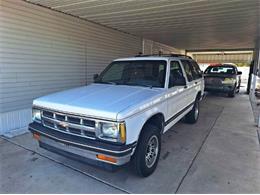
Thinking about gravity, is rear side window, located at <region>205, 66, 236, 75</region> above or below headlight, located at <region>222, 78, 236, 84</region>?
above

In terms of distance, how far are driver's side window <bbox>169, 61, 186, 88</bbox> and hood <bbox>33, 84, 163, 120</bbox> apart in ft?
1.52

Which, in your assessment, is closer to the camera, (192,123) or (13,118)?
(13,118)

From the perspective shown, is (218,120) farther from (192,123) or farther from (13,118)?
(13,118)

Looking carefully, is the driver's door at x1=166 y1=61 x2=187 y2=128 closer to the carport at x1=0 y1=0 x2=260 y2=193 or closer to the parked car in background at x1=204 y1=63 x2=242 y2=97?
the carport at x1=0 y1=0 x2=260 y2=193

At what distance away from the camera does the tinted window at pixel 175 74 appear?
366 centimetres

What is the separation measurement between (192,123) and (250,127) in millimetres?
1546

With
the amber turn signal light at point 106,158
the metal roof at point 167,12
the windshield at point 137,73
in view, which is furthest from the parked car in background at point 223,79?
the amber turn signal light at point 106,158

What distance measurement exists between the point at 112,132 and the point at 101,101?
0.54 m

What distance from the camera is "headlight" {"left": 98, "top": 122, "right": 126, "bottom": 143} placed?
2.35 metres

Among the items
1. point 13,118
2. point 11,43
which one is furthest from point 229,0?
point 13,118

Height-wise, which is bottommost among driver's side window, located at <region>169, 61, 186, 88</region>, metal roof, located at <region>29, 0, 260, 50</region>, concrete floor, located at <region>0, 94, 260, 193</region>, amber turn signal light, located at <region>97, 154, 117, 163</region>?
concrete floor, located at <region>0, 94, 260, 193</region>

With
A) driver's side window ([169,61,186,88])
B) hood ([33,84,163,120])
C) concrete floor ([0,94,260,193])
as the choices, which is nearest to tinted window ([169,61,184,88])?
driver's side window ([169,61,186,88])

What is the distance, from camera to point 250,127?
212 inches

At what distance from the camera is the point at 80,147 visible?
2510mm
